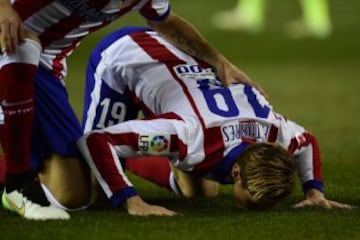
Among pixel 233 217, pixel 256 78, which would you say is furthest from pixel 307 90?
pixel 233 217

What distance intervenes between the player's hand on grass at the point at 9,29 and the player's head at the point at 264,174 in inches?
39.9

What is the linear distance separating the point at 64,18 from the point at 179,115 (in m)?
0.62

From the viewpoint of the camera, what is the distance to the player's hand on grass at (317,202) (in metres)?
5.64

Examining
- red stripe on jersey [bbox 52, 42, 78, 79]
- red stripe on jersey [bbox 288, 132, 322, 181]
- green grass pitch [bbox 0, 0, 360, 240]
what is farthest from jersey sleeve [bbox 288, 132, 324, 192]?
red stripe on jersey [bbox 52, 42, 78, 79]

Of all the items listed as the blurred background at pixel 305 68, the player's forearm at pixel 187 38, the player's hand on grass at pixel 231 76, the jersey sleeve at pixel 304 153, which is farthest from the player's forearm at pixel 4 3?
the blurred background at pixel 305 68

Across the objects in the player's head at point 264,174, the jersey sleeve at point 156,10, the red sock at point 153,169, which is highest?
the jersey sleeve at point 156,10

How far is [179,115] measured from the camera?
18.2 ft

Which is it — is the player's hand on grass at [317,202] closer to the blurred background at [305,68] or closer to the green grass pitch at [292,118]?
the green grass pitch at [292,118]

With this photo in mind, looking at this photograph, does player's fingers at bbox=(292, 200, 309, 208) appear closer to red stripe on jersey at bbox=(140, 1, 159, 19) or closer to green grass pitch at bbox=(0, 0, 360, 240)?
green grass pitch at bbox=(0, 0, 360, 240)

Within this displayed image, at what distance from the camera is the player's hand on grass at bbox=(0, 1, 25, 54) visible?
5.04 m

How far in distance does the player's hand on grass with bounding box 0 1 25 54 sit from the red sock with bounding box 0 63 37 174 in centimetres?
9

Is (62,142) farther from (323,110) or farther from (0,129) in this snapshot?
(323,110)

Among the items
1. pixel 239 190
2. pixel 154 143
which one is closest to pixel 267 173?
pixel 239 190

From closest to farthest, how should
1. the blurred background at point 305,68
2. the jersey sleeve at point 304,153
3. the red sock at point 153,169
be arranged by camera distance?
the jersey sleeve at point 304,153
the red sock at point 153,169
the blurred background at point 305,68
